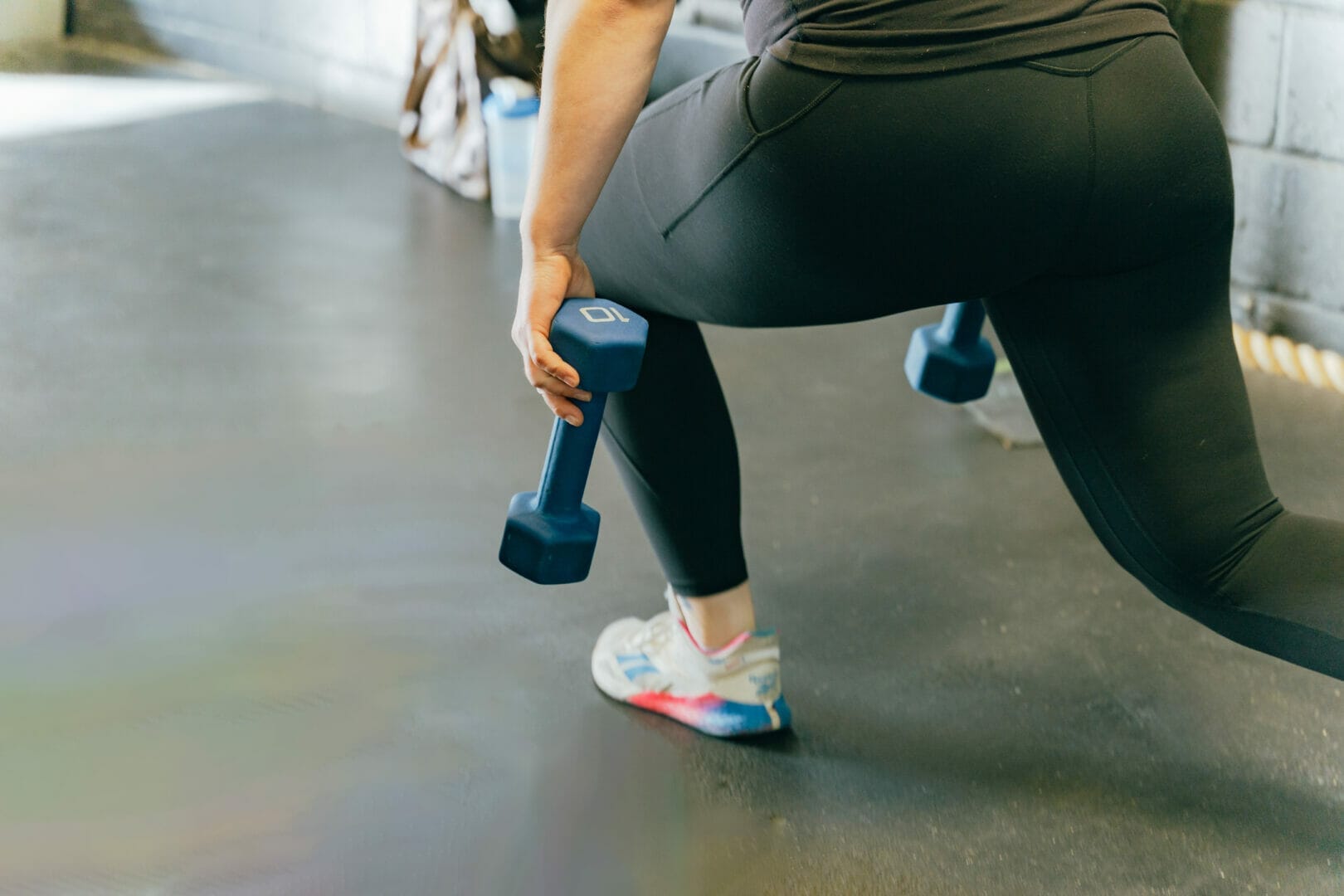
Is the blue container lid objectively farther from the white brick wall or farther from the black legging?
the black legging

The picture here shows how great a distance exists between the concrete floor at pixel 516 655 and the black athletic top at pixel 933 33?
791 mm

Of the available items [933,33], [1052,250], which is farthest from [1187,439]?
[933,33]

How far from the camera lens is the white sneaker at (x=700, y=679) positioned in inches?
59.1

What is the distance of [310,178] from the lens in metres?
3.73

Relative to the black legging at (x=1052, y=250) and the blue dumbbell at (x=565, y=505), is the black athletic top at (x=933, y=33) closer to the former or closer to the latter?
the black legging at (x=1052, y=250)

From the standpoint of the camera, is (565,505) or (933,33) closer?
(933,33)

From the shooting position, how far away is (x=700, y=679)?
1.52 m

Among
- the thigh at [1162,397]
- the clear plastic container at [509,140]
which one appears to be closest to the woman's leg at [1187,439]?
the thigh at [1162,397]

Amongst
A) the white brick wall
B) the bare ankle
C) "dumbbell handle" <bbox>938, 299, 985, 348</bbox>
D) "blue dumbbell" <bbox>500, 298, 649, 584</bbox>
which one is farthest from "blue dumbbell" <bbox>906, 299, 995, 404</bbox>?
the white brick wall

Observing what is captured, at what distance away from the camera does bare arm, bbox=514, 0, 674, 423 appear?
0.98 metres

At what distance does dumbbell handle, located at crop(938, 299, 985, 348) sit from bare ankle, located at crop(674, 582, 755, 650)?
1.21ft

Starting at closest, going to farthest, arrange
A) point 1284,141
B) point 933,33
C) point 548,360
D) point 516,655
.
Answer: point 933,33, point 548,360, point 516,655, point 1284,141

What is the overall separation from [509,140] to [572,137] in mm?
2591

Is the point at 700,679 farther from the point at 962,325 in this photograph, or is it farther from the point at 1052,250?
the point at 1052,250
